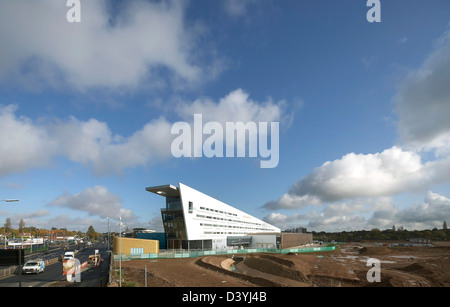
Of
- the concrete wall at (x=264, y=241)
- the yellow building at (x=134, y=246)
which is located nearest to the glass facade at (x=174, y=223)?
the yellow building at (x=134, y=246)

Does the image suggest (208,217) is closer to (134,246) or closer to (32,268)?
(134,246)

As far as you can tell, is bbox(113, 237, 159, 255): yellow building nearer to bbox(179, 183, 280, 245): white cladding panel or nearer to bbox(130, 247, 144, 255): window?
bbox(130, 247, 144, 255): window

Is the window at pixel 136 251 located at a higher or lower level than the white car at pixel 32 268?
lower

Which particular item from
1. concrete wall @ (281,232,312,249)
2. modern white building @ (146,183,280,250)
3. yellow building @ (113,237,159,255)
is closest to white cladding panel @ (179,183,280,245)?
modern white building @ (146,183,280,250)

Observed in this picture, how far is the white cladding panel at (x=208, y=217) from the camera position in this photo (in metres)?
68.8

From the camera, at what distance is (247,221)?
11506 centimetres

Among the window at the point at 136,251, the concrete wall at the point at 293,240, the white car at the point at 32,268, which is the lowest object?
the concrete wall at the point at 293,240

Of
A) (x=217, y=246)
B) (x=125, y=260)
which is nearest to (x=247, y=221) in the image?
(x=217, y=246)

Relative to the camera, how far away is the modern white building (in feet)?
225

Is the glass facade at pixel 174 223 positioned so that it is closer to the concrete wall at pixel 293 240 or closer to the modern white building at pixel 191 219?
the modern white building at pixel 191 219

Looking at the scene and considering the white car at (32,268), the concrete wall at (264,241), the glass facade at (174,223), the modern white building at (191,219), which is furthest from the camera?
the concrete wall at (264,241)
